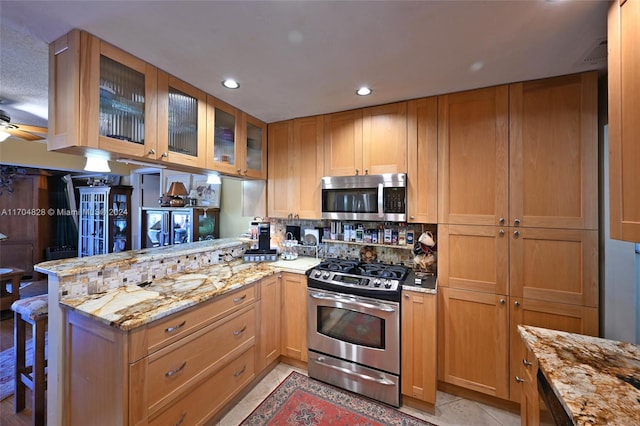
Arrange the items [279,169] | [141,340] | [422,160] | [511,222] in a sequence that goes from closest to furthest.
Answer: [141,340] → [511,222] → [422,160] → [279,169]

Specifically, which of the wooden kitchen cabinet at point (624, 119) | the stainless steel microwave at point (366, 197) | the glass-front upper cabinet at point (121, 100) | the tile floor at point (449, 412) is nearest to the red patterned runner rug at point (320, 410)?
the tile floor at point (449, 412)

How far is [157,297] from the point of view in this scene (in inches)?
61.7

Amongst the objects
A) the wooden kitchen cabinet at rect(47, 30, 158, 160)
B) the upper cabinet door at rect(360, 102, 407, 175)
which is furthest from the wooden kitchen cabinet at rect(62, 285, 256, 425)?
the upper cabinet door at rect(360, 102, 407, 175)

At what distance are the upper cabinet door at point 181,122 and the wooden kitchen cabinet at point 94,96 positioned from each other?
126mm

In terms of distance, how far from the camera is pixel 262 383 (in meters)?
2.18

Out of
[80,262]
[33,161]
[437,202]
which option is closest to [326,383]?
[437,202]

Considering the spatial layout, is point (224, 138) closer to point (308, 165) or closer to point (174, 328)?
point (308, 165)

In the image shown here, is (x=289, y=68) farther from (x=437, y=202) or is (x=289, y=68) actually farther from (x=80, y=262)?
(x=80, y=262)

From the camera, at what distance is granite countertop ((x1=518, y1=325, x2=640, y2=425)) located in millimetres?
796

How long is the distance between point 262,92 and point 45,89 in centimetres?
192

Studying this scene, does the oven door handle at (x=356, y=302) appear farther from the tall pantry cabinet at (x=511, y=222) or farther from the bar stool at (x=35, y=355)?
the bar stool at (x=35, y=355)

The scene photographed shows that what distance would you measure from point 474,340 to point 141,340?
2275 mm

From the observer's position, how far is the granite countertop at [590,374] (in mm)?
796

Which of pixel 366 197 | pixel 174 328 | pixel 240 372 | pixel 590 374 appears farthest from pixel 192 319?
pixel 590 374
